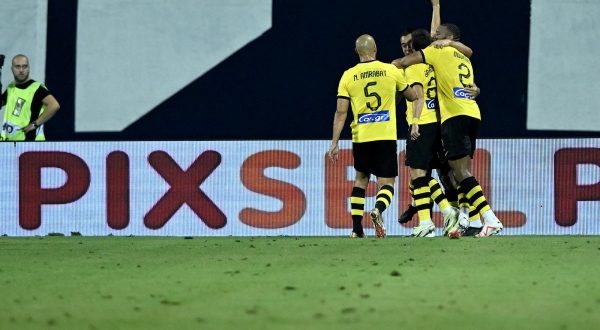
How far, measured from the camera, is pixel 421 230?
1183cm

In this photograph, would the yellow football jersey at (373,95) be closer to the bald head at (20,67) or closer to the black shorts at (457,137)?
the black shorts at (457,137)

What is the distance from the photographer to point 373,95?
38.5 feet

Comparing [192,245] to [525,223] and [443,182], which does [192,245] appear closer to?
[443,182]

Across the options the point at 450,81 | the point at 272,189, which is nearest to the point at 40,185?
the point at 272,189

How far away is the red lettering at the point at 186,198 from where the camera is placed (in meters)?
13.8

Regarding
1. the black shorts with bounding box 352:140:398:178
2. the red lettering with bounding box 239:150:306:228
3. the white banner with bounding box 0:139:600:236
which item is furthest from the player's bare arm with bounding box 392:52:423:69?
the red lettering with bounding box 239:150:306:228

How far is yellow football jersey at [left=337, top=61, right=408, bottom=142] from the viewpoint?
11.7m

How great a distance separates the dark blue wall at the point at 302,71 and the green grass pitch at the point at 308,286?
23.3ft

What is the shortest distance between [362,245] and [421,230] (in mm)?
1924

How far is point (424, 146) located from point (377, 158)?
0.45m

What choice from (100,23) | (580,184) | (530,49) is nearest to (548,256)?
(580,184)

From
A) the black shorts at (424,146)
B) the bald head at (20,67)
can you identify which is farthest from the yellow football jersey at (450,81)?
the bald head at (20,67)

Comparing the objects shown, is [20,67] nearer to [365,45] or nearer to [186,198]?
[186,198]

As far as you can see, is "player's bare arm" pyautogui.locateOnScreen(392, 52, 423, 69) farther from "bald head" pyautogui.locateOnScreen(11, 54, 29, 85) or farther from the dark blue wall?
the dark blue wall
